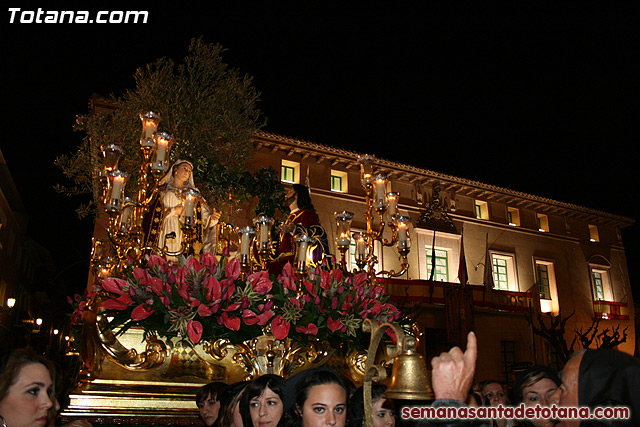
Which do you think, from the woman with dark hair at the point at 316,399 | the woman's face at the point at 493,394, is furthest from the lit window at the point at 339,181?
the woman with dark hair at the point at 316,399

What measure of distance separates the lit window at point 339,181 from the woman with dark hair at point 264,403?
62.1 ft

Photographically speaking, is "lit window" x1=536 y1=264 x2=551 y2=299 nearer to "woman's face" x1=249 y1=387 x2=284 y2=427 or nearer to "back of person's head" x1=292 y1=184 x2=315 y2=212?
"back of person's head" x1=292 y1=184 x2=315 y2=212

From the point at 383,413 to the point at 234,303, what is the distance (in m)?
1.33

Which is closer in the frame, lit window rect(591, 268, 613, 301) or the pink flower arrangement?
the pink flower arrangement

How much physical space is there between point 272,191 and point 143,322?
3864 millimetres

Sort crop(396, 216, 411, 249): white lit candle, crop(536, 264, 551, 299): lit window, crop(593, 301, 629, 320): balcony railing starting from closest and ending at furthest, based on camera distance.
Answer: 1. crop(396, 216, 411, 249): white lit candle
2. crop(536, 264, 551, 299): lit window
3. crop(593, 301, 629, 320): balcony railing

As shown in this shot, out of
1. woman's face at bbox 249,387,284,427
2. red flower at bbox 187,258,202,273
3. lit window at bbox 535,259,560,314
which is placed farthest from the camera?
lit window at bbox 535,259,560,314

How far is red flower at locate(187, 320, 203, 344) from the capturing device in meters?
3.42

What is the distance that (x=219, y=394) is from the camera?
3.79m

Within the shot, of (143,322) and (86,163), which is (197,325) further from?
(86,163)

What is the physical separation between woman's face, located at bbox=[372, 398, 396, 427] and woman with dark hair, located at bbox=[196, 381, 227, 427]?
1.21 m

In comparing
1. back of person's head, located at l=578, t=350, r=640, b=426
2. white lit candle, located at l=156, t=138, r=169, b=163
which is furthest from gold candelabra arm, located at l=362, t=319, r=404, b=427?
white lit candle, located at l=156, t=138, r=169, b=163

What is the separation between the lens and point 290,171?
21.2m

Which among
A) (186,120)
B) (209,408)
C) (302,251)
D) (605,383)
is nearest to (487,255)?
(186,120)
